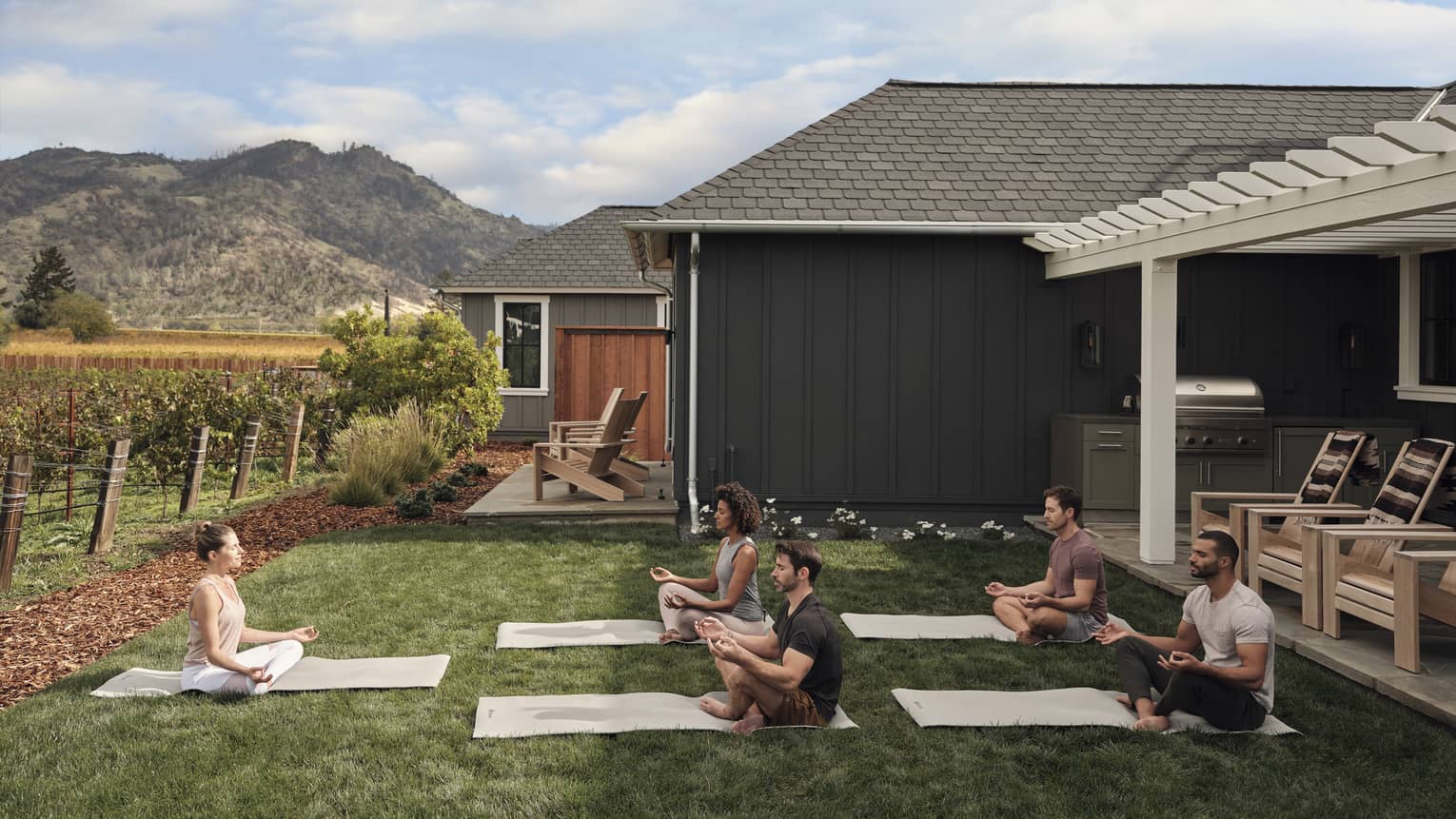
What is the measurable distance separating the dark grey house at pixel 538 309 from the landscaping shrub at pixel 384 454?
442 centimetres

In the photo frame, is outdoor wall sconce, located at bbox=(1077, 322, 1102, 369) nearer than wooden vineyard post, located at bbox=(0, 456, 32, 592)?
No

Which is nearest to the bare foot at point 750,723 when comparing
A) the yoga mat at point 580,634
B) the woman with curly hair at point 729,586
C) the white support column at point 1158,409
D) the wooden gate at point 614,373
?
the woman with curly hair at point 729,586

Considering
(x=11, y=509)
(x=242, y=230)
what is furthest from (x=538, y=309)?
(x=242, y=230)

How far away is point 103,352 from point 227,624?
43.7m

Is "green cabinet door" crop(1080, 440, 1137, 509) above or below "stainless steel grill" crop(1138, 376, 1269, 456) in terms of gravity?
below

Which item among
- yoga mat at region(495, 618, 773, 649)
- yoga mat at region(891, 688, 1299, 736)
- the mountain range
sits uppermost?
the mountain range

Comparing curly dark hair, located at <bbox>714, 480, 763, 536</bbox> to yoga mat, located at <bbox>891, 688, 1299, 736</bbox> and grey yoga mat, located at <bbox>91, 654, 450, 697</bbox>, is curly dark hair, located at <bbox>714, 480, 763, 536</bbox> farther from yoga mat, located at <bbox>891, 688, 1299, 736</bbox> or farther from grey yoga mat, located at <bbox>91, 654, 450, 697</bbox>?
grey yoga mat, located at <bbox>91, 654, 450, 697</bbox>

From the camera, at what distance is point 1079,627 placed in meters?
5.79

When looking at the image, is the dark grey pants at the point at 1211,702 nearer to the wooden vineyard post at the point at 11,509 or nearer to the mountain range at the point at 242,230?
the wooden vineyard post at the point at 11,509

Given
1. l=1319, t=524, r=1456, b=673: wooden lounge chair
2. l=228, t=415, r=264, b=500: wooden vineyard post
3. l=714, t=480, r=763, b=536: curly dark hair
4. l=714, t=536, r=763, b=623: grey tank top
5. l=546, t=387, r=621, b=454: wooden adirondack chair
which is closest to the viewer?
l=1319, t=524, r=1456, b=673: wooden lounge chair

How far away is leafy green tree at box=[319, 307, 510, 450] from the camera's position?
14461 mm

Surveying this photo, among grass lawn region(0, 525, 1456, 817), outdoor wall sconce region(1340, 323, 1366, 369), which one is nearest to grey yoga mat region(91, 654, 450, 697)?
grass lawn region(0, 525, 1456, 817)

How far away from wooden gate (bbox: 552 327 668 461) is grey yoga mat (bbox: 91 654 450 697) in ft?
30.9

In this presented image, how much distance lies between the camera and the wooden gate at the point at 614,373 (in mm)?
14789
